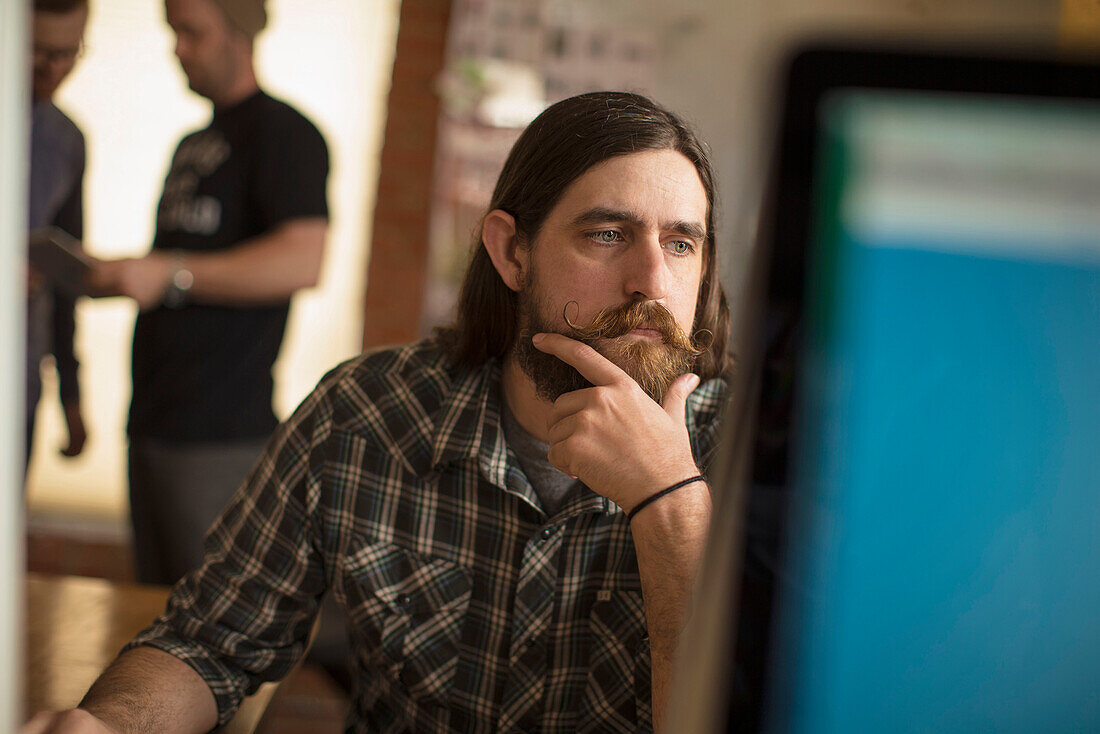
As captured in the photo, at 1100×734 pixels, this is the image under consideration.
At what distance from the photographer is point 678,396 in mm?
607

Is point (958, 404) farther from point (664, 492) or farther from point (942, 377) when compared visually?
point (664, 492)

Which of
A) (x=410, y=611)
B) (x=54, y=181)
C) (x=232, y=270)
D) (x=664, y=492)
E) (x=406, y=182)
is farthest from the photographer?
(x=406, y=182)

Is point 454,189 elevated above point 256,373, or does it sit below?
above

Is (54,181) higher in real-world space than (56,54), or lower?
lower

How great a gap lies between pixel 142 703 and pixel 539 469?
0.37 meters

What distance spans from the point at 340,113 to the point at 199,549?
58.1 inches

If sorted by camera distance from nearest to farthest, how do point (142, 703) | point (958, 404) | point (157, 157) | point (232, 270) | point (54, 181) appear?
point (958, 404)
point (142, 703)
point (232, 270)
point (54, 181)
point (157, 157)

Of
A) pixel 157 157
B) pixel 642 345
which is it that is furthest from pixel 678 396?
pixel 157 157

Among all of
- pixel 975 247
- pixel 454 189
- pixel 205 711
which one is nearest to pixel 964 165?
pixel 975 247

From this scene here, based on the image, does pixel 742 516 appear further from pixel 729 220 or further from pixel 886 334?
pixel 729 220

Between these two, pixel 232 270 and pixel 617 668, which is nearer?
pixel 617 668

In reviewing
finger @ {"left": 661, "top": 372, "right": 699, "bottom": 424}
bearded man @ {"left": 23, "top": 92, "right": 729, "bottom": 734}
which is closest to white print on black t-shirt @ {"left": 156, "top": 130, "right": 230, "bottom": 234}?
bearded man @ {"left": 23, "top": 92, "right": 729, "bottom": 734}

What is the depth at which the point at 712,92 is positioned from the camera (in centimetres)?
253

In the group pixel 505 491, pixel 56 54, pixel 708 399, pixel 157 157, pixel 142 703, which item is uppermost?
pixel 56 54
